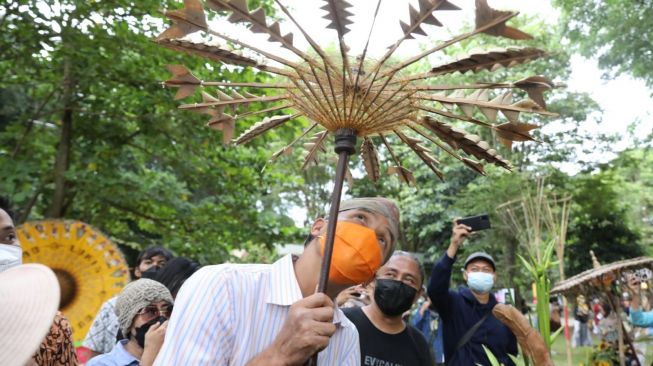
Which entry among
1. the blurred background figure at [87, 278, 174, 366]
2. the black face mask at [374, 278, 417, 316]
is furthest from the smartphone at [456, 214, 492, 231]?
the blurred background figure at [87, 278, 174, 366]

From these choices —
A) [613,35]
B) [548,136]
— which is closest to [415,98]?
[613,35]

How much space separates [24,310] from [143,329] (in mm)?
1806

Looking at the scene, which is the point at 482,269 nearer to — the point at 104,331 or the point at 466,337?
the point at 466,337

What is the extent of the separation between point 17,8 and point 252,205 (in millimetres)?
4504

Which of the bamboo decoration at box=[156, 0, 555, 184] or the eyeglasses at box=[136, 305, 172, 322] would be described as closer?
the bamboo decoration at box=[156, 0, 555, 184]

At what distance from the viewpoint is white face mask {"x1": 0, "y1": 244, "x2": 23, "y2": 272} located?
2.75 m

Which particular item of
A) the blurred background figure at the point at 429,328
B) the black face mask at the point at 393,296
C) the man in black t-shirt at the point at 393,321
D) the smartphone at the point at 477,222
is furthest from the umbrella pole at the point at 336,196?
the blurred background figure at the point at 429,328

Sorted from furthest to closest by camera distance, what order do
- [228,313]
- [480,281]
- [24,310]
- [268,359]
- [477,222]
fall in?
[480,281], [477,222], [228,313], [268,359], [24,310]

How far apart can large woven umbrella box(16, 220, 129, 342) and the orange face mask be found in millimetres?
6152

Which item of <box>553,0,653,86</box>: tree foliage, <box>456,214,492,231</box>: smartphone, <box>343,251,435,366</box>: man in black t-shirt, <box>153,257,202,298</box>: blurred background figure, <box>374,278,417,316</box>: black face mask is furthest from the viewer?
<box>553,0,653,86</box>: tree foliage

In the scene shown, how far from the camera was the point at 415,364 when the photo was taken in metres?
3.72

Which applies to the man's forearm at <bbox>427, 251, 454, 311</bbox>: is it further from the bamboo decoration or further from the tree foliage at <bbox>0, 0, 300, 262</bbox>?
the tree foliage at <bbox>0, 0, 300, 262</bbox>

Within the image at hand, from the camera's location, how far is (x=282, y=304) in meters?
2.00

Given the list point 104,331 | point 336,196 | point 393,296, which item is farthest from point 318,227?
point 104,331
